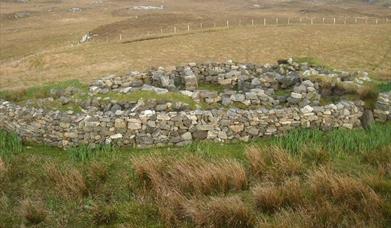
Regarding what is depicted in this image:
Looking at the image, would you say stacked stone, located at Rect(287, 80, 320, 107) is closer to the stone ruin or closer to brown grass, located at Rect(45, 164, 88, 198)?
the stone ruin

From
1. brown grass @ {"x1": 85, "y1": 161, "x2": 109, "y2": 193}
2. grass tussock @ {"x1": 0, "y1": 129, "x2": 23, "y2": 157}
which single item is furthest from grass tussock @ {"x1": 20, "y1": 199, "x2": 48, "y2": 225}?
grass tussock @ {"x1": 0, "y1": 129, "x2": 23, "y2": 157}

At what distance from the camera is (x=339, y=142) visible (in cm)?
1163

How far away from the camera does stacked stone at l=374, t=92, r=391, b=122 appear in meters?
14.1

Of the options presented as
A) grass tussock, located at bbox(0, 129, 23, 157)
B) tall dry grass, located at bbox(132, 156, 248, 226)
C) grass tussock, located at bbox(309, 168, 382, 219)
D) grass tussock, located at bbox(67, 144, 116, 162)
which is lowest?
grass tussock, located at bbox(0, 129, 23, 157)

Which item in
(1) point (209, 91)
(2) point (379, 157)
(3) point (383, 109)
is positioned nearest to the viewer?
(2) point (379, 157)

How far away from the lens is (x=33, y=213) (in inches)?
362

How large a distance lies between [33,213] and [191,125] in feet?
18.3

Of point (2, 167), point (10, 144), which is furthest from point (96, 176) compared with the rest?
point (10, 144)

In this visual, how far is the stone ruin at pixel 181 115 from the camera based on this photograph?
13.3 meters

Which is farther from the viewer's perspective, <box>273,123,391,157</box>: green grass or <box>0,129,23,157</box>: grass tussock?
<box>0,129,23,157</box>: grass tussock

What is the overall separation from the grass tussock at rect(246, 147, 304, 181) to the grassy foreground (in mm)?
26

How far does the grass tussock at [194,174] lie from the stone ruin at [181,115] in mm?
2604

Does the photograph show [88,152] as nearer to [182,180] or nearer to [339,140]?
[182,180]

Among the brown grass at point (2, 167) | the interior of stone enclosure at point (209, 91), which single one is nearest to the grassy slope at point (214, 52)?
the interior of stone enclosure at point (209, 91)
